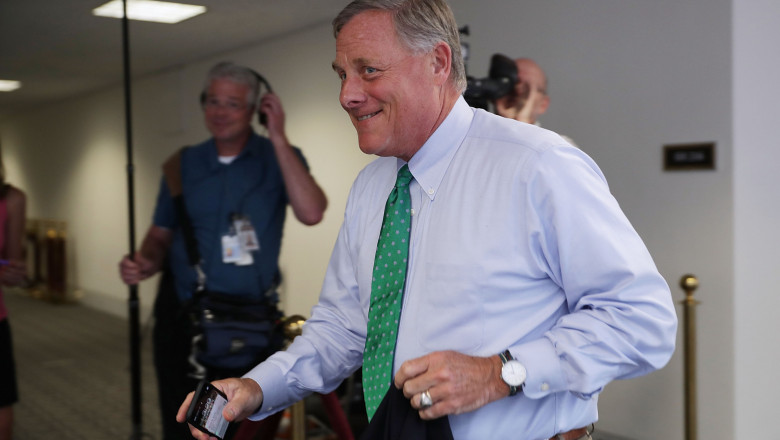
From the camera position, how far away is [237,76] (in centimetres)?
294

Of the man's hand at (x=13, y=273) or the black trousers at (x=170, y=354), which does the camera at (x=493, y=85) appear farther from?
the man's hand at (x=13, y=273)

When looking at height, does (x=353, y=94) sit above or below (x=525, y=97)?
below

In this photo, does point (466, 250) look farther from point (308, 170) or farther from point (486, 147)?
point (308, 170)

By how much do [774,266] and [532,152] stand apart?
2618 millimetres

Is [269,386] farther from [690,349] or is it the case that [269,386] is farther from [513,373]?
[690,349]

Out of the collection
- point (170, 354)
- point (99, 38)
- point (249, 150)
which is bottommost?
point (170, 354)

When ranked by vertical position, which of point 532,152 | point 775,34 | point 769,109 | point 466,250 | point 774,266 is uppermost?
point 775,34

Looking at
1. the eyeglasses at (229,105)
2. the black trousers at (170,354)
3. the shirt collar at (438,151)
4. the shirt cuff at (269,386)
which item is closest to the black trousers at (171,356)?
the black trousers at (170,354)

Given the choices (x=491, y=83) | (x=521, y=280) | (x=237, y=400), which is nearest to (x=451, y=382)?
(x=521, y=280)

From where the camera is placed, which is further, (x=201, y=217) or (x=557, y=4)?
(x=557, y=4)

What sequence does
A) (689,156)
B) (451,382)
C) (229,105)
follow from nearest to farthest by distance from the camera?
(451,382), (229,105), (689,156)

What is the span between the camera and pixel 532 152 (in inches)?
53.1

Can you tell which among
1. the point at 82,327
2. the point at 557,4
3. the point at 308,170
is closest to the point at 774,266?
the point at 557,4

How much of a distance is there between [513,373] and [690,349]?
7.44 ft
